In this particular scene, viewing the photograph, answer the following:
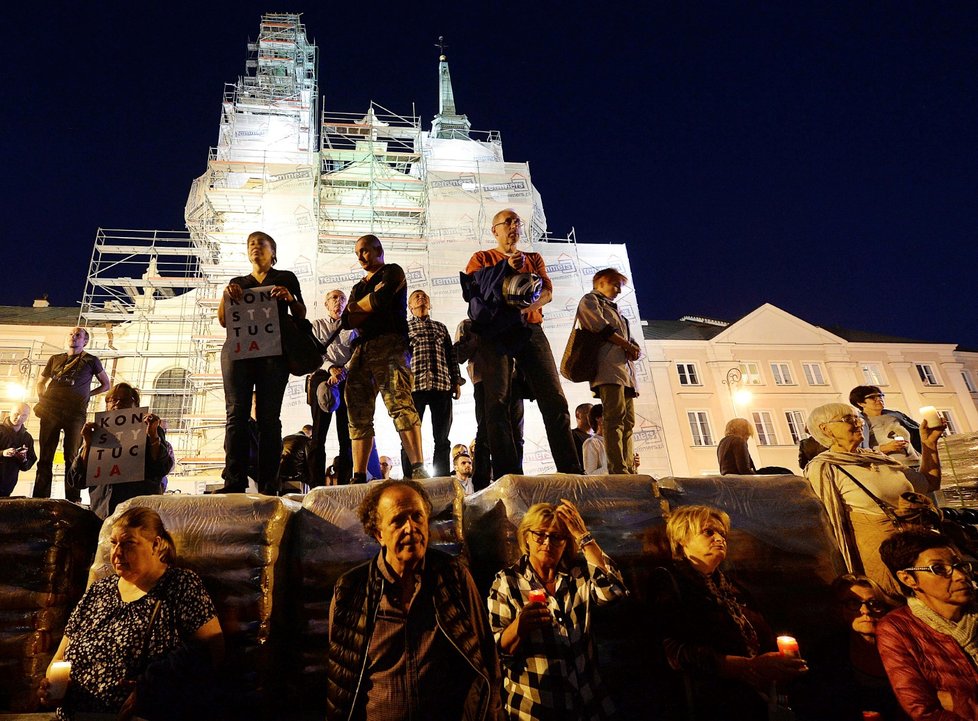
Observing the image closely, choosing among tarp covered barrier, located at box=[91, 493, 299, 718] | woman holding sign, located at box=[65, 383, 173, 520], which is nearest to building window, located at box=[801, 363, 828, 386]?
woman holding sign, located at box=[65, 383, 173, 520]

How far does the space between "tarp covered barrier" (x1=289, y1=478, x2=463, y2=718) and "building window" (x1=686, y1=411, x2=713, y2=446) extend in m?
20.3

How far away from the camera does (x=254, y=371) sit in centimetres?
366

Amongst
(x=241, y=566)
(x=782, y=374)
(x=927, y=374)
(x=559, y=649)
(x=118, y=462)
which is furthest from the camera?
(x=927, y=374)

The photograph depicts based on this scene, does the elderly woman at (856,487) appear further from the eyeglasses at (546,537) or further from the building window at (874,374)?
the building window at (874,374)

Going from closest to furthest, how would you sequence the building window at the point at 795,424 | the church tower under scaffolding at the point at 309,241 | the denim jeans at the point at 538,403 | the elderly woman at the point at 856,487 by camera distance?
1. the elderly woman at the point at 856,487
2. the denim jeans at the point at 538,403
3. the church tower under scaffolding at the point at 309,241
4. the building window at the point at 795,424

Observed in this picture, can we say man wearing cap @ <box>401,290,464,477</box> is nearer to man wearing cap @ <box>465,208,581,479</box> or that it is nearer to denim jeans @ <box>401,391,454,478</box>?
denim jeans @ <box>401,391,454,478</box>

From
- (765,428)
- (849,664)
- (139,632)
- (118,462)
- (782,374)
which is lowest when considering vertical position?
(849,664)

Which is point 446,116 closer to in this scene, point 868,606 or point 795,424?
point 795,424

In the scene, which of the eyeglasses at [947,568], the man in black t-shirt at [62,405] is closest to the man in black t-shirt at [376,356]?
the eyeglasses at [947,568]

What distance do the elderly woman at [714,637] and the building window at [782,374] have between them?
76.2ft

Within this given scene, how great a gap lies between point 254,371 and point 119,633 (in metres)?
1.72

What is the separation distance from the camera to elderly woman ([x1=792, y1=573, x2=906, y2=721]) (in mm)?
2549

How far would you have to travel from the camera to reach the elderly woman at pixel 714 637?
2240 mm

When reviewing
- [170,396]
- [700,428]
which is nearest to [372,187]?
[170,396]
